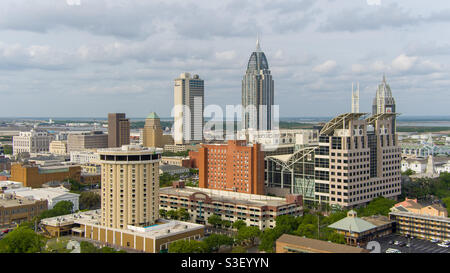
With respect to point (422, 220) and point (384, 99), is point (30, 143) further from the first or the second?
point (422, 220)

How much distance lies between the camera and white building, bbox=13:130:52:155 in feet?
135

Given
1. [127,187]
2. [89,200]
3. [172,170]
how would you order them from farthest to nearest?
1. [172,170]
2. [89,200]
3. [127,187]

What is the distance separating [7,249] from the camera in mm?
9750

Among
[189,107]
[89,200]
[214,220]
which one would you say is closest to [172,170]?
[89,200]

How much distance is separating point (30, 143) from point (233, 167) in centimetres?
2905

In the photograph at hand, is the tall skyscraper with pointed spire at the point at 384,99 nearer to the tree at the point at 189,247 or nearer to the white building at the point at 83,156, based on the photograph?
the white building at the point at 83,156

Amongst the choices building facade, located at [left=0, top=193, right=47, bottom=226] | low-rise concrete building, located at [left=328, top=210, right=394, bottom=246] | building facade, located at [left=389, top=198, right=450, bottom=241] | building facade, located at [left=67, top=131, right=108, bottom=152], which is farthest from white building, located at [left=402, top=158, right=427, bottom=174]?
building facade, located at [left=67, top=131, right=108, bottom=152]

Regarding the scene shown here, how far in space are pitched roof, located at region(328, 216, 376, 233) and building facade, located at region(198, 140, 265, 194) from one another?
19.2 feet

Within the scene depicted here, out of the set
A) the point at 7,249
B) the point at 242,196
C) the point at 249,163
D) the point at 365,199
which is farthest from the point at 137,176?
the point at 365,199

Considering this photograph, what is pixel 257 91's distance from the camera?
156ft

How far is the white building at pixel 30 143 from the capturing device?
4100cm

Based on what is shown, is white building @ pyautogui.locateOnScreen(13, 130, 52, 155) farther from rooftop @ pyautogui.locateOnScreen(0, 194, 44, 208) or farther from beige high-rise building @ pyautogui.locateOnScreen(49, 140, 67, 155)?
rooftop @ pyautogui.locateOnScreen(0, 194, 44, 208)
